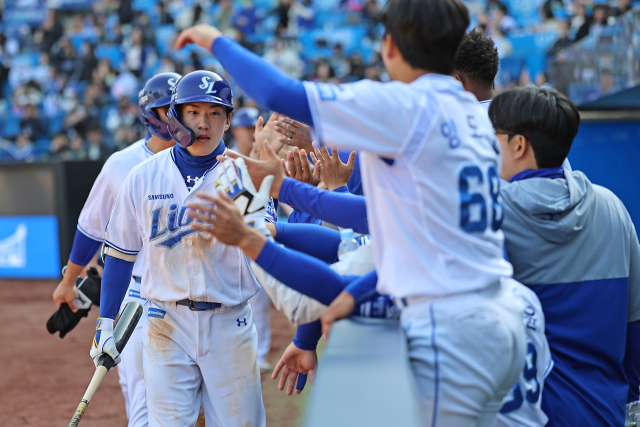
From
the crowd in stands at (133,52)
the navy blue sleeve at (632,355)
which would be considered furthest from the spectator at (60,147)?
the navy blue sleeve at (632,355)

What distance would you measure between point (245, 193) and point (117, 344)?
5.19ft

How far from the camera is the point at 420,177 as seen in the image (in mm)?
1737

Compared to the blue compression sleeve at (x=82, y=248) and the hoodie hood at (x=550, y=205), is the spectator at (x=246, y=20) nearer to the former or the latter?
the blue compression sleeve at (x=82, y=248)

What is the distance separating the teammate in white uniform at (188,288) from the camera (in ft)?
9.88

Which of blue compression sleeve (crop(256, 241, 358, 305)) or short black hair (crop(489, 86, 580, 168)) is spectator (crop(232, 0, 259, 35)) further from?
blue compression sleeve (crop(256, 241, 358, 305))

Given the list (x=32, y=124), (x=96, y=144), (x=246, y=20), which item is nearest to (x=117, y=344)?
(x=96, y=144)

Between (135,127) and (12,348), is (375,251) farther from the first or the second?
(135,127)

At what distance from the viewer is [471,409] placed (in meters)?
1.78

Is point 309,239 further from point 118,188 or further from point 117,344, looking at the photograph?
point 118,188

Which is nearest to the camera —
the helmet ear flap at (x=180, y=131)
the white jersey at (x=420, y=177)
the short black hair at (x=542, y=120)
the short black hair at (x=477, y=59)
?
the white jersey at (x=420, y=177)

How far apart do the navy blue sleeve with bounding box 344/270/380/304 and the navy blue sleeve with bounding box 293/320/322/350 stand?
1.30 ft

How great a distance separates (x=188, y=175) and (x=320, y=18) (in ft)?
49.1

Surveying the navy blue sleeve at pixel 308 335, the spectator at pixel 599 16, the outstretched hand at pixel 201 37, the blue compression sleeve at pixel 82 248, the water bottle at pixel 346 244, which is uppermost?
the spectator at pixel 599 16

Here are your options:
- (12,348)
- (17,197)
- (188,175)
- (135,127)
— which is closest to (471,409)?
(188,175)
